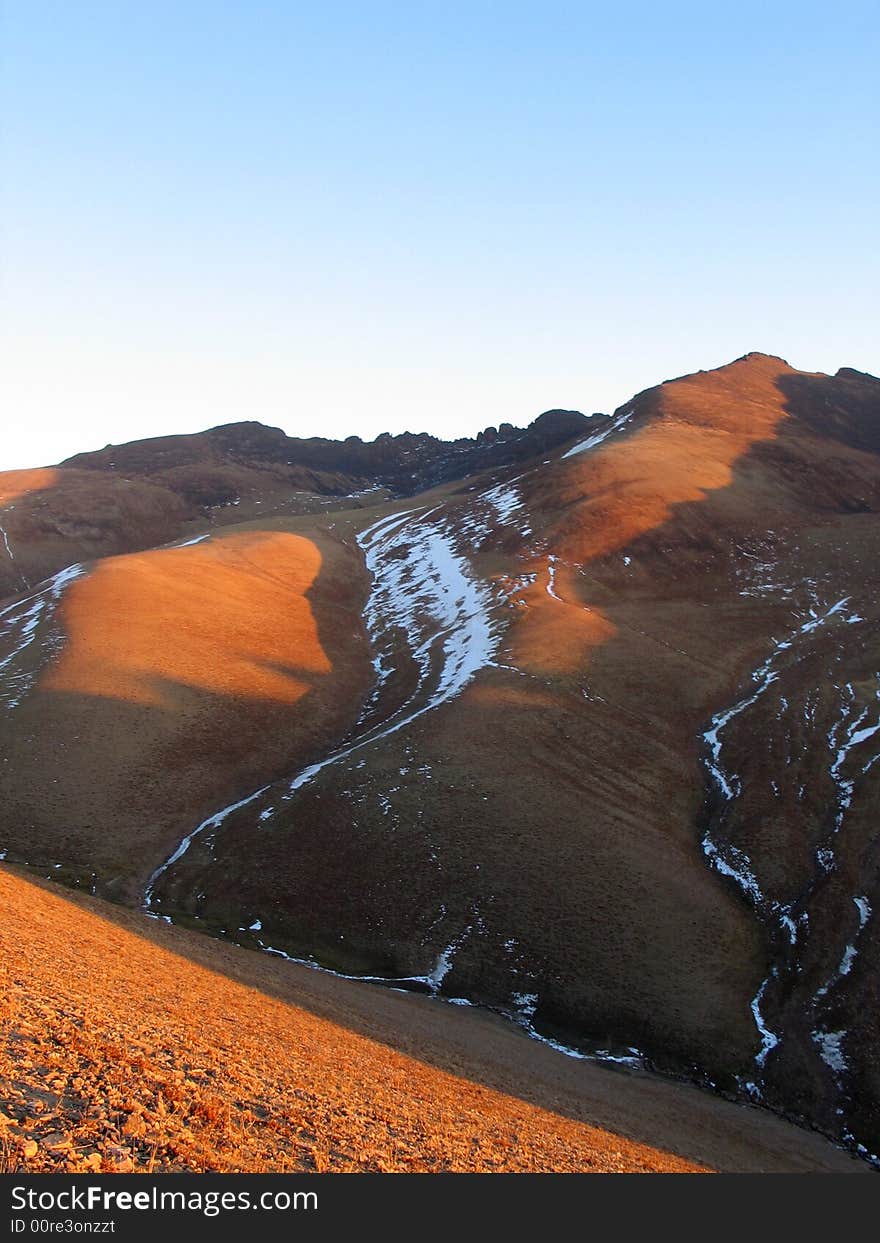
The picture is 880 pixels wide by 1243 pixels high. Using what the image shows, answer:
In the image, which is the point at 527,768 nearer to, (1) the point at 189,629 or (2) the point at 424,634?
(2) the point at 424,634

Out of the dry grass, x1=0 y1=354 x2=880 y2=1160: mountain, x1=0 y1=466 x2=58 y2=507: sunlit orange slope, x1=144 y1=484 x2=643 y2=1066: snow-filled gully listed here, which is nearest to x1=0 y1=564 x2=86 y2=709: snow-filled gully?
x1=0 y1=354 x2=880 y2=1160: mountain

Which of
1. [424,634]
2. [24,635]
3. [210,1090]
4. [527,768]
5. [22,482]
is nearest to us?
[210,1090]

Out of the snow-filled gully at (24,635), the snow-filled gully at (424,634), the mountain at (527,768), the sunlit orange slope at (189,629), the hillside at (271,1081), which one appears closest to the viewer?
the hillside at (271,1081)

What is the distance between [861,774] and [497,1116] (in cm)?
5078

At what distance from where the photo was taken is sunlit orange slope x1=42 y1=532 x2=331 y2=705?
246ft

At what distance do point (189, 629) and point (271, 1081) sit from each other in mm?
69510

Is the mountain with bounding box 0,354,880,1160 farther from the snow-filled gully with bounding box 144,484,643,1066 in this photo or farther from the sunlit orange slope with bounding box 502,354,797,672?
the sunlit orange slope with bounding box 502,354,797,672

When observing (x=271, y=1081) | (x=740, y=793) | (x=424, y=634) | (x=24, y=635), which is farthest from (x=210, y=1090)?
(x=424, y=634)

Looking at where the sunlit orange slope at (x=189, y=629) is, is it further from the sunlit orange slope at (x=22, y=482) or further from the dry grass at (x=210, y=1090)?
the sunlit orange slope at (x=22, y=482)

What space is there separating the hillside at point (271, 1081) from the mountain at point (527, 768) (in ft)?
22.6

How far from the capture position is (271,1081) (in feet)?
67.8

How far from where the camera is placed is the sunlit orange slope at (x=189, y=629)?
74.9 m

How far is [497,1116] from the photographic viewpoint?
24219 millimetres

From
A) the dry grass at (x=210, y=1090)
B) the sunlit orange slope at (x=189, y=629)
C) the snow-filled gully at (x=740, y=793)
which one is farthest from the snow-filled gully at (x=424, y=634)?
the dry grass at (x=210, y=1090)
